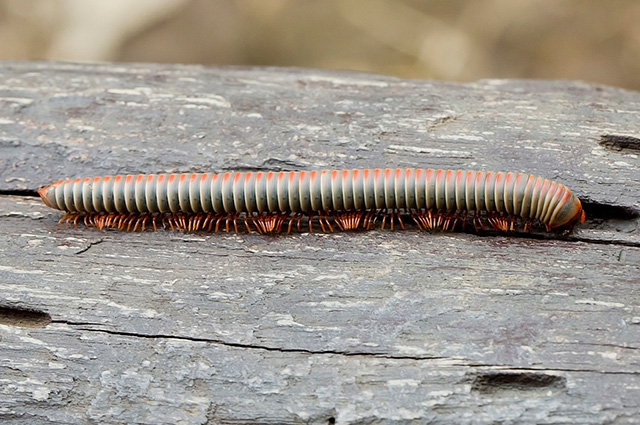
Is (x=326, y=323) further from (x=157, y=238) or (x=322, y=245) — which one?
(x=157, y=238)

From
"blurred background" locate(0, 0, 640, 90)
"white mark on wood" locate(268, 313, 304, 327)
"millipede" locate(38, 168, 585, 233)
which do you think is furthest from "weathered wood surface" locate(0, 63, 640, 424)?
"blurred background" locate(0, 0, 640, 90)

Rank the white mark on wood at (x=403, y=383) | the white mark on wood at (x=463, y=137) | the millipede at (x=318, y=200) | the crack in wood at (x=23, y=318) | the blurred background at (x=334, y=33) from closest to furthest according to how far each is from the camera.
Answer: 1. the white mark on wood at (x=403, y=383)
2. the crack in wood at (x=23, y=318)
3. the millipede at (x=318, y=200)
4. the white mark on wood at (x=463, y=137)
5. the blurred background at (x=334, y=33)

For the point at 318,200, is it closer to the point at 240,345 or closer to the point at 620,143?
the point at 240,345

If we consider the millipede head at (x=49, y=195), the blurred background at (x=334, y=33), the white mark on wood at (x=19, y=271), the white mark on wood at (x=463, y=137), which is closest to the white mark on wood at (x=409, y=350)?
the white mark on wood at (x=463, y=137)

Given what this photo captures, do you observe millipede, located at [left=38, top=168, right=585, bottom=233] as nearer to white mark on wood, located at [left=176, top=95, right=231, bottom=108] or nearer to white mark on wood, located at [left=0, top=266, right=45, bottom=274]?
white mark on wood, located at [left=0, top=266, right=45, bottom=274]

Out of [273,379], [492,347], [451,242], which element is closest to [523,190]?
[451,242]

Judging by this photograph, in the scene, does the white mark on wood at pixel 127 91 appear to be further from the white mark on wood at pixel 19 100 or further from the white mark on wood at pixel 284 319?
the white mark on wood at pixel 284 319
